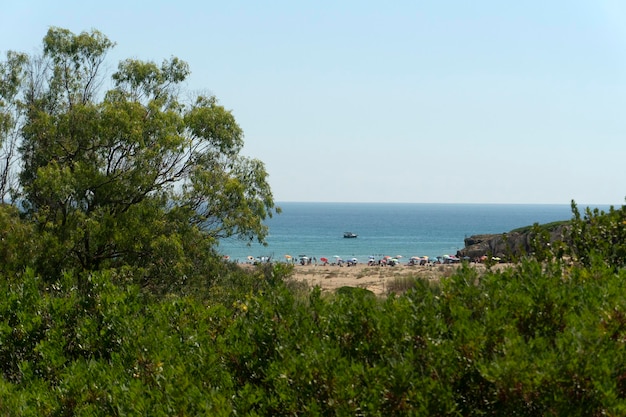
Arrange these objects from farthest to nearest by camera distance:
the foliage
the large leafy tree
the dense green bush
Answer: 1. the large leafy tree
2. the foliage
3. the dense green bush

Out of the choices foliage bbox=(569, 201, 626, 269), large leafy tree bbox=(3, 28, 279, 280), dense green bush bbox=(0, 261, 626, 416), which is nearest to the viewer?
dense green bush bbox=(0, 261, 626, 416)

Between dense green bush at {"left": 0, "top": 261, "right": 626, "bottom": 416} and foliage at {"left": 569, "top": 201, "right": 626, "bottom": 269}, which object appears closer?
dense green bush at {"left": 0, "top": 261, "right": 626, "bottom": 416}

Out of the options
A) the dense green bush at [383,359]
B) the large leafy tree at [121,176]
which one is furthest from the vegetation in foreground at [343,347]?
the large leafy tree at [121,176]

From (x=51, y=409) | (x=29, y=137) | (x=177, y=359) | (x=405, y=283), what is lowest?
(x=405, y=283)

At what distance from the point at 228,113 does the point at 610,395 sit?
61.9ft

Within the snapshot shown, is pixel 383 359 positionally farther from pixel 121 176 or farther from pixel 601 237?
pixel 121 176

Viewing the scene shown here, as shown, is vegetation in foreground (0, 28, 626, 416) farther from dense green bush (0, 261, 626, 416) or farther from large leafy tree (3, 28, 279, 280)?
large leafy tree (3, 28, 279, 280)

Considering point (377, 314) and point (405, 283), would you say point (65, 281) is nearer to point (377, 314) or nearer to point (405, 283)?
Result: point (377, 314)

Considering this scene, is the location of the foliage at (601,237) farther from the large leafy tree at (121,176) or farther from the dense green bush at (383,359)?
the large leafy tree at (121,176)

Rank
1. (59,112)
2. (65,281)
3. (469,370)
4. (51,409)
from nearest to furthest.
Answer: (469,370) → (51,409) → (65,281) → (59,112)

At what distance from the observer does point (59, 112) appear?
21000mm

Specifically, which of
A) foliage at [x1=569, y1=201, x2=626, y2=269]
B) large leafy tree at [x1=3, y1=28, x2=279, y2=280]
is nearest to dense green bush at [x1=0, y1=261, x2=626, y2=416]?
foliage at [x1=569, y1=201, x2=626, y2=269]

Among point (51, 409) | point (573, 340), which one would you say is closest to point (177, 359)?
point (51, 409)

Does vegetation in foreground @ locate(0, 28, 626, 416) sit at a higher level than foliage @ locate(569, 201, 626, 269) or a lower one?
lower
